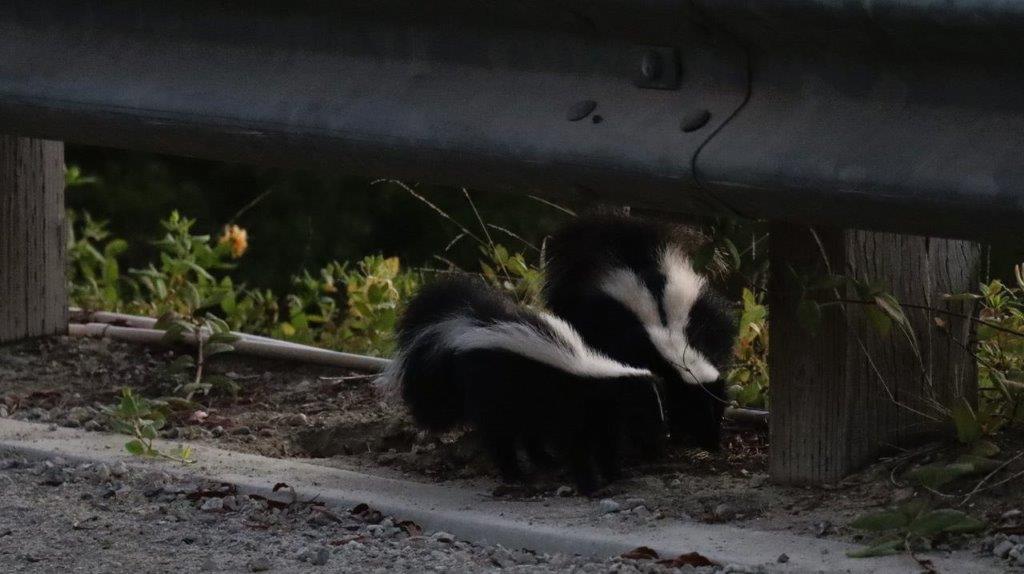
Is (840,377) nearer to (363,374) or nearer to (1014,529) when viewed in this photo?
(1014,529)

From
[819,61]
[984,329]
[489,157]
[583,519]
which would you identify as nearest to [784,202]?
[819,61]

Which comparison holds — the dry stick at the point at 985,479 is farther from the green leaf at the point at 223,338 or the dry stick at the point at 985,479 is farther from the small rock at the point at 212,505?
A: the green leaf at the point at 223,338

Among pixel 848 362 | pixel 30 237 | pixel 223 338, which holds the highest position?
pixel 848 362

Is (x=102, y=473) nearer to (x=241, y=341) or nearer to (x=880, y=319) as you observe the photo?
(x=241, y=341)

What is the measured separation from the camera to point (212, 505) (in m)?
4.02

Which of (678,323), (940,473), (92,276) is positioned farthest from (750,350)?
(92,276)

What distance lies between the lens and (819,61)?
3.30 m

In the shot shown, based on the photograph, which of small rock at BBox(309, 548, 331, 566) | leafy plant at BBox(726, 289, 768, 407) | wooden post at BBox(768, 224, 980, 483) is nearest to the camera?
small rock at BBox(309, 548, 331, 566)

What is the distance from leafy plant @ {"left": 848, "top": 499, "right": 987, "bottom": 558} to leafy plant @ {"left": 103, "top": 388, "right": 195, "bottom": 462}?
6.23 feet

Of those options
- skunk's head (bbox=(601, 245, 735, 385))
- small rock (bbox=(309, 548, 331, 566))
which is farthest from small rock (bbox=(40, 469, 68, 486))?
skunk's head (bbox=(601, 245, 735, 385))

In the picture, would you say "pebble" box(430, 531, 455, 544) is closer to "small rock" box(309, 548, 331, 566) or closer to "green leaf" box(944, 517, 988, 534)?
"small rock" box(309, 548, 331, 566)

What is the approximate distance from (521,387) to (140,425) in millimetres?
1100

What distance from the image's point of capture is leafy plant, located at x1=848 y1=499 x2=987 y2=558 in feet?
11.1

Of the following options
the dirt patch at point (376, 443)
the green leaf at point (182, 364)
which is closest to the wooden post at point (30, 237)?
the dirt patch at point (376, 443)
